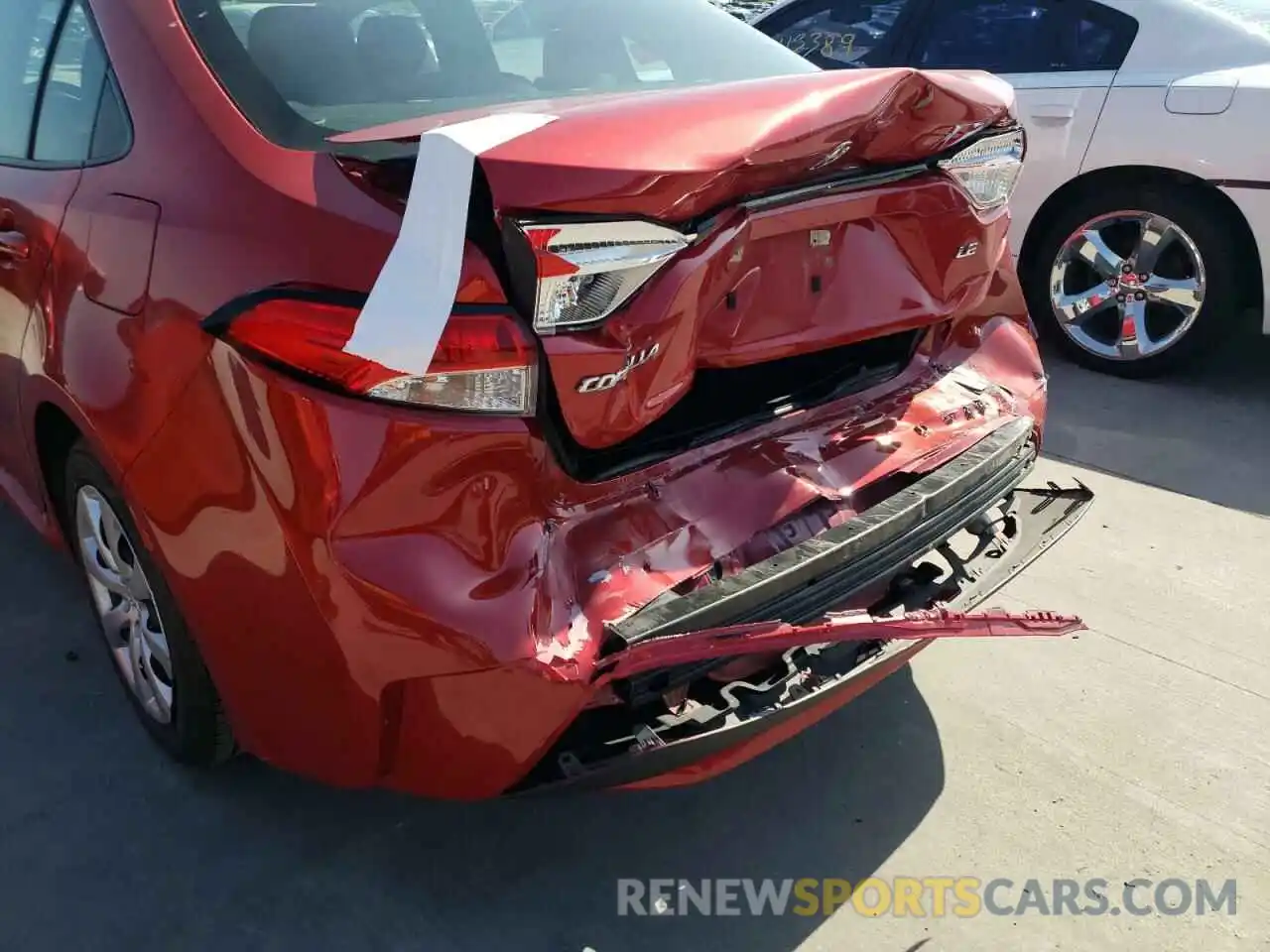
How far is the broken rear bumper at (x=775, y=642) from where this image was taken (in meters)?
1.72

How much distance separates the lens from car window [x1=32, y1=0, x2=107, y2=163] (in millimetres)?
2211

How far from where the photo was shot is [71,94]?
2.34 metres

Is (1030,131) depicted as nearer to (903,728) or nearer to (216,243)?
(903,728)

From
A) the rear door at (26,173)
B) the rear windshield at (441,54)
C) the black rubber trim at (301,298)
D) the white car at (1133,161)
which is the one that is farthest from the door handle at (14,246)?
the white car at (1133,161)

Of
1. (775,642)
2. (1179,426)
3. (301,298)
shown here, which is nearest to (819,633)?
(775,642)

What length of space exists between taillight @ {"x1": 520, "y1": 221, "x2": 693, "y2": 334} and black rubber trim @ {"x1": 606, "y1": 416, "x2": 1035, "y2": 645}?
0.46 meters

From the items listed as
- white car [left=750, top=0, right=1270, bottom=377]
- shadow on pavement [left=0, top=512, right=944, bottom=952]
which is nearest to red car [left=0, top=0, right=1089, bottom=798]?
shadow on pavement [left=0, top=512, right=944, bottom=952]

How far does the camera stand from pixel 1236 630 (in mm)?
2973

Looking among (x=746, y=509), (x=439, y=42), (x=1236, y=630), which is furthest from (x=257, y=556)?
(x=1236, y=630)

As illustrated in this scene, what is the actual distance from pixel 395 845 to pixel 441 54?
5.32ft

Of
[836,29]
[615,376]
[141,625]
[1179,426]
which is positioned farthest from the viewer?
[836,29]

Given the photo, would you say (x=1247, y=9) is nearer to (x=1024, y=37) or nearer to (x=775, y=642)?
(x=1024, y=37)

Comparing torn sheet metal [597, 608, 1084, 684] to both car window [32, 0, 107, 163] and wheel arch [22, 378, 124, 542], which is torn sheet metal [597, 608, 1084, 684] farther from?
car window [32, 0, 107, 163]

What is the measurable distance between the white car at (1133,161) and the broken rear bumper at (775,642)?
2.87 metres
